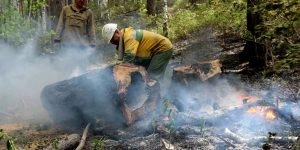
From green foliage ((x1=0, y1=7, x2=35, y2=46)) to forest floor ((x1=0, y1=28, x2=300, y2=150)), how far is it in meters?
3.92

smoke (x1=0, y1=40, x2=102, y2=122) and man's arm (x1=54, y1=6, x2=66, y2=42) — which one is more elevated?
man's arm (x1=54, y1=6, x2=66, y2=42)

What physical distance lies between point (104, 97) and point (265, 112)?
2585 millimetres

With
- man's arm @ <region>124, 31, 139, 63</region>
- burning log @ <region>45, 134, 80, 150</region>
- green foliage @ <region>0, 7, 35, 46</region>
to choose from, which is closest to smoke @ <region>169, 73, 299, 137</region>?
man's arm @ <region>124, 31, 139, 63</region>

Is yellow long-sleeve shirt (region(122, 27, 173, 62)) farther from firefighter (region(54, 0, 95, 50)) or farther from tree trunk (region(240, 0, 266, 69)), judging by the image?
tree trunk (region(240, 0, 266, 69))

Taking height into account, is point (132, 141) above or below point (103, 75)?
below

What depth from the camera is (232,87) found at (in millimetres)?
8250

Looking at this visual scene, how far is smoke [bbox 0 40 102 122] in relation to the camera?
8.42 meters

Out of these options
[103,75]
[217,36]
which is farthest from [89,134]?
[217,36]

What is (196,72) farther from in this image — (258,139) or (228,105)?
(258,139)

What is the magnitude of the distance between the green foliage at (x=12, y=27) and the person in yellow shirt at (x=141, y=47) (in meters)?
4.13

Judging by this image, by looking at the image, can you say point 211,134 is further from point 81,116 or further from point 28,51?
point 28,51

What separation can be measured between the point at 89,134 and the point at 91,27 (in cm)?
340

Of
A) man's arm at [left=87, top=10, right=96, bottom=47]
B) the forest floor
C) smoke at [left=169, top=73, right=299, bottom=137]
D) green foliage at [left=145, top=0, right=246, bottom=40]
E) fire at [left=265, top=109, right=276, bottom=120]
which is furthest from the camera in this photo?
green foliage at [left=145, top=0, right=246, bottom=40]

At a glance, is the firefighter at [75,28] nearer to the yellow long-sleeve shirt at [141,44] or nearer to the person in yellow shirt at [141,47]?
the person in yellow shirt at [141,47]
